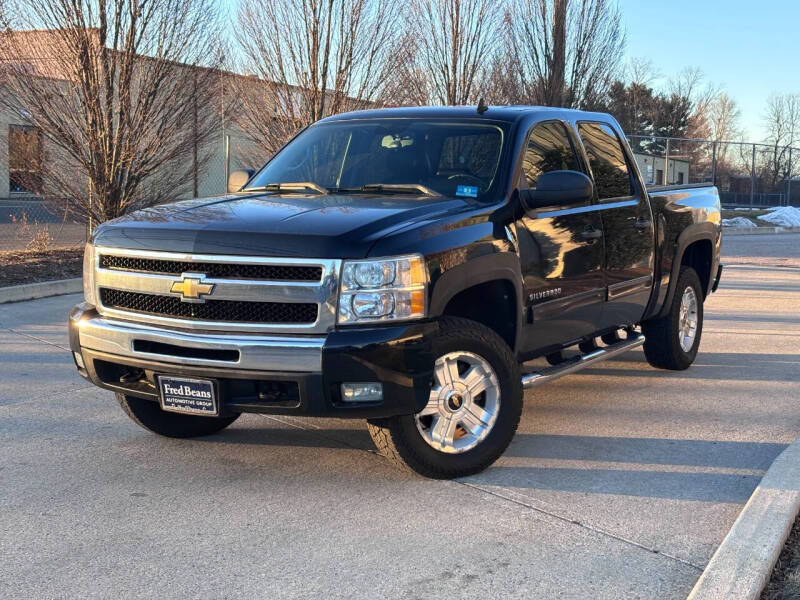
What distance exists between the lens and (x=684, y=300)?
7699 mm

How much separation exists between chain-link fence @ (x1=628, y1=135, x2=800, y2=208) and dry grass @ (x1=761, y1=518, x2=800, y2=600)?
98.8 feet

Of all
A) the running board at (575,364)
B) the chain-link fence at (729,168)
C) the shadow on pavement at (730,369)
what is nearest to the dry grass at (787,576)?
the running board at (575,364)

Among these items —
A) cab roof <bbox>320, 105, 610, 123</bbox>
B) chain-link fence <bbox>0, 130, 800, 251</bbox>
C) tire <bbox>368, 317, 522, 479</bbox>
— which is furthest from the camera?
chain-link fence <bbox>0, 130, 800, 251</bbox>

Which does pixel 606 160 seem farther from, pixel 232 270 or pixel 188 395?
pixel 188 395

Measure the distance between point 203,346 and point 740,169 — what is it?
33712mm

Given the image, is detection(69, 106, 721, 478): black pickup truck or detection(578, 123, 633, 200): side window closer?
detection(69, 106, 721, 478): black pickup truck

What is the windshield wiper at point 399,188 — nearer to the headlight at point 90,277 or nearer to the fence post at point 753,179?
the headlight at point 90,277

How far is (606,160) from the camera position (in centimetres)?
670

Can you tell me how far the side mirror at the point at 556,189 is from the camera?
538 centimetres

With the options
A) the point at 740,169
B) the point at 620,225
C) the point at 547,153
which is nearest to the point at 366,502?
the point at 547,153

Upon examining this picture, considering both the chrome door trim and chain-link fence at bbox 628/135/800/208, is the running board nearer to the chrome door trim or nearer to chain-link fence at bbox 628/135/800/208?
the chrome door trim

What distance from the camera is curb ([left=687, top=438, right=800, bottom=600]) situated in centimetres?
346

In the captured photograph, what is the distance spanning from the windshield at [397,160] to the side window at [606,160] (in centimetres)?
103

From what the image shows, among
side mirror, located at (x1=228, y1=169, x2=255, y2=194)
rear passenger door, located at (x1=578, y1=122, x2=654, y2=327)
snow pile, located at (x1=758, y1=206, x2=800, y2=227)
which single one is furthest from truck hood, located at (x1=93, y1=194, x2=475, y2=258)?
snow pile, located at (x1=758, y1=206, x2=800, y2=227)
